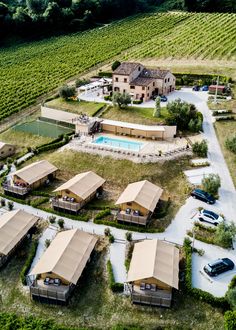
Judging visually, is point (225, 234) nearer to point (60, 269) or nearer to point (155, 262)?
point (155, 262)

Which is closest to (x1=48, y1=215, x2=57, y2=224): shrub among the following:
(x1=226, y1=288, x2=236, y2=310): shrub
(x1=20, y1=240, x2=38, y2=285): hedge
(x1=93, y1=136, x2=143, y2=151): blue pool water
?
(x1=20, y1=240, x2=38, y2=285): hedge

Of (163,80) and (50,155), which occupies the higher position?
(163,80)

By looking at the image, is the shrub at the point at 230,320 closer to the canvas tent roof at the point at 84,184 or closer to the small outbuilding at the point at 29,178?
the canvas tent roof at the point at 84,184

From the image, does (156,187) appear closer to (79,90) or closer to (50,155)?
(50,155)

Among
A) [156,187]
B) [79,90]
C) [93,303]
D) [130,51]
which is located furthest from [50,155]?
[130,51]

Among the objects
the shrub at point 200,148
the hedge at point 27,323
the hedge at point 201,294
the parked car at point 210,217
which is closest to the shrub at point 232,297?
the hedge at point 201,294

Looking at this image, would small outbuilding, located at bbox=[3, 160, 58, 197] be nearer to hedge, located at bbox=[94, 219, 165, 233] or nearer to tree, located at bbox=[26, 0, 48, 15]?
hedge, located at bbox=[94, 219, 165, 233]
